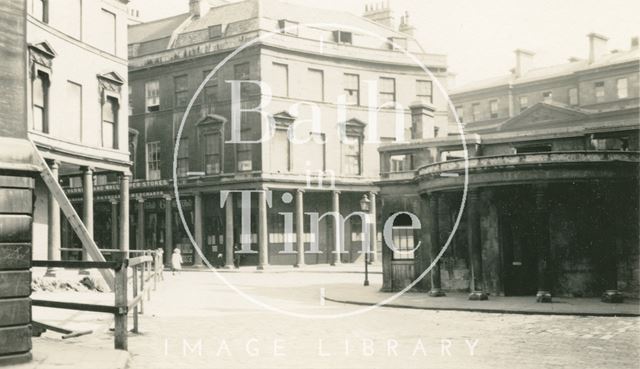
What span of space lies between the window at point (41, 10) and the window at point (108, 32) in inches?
126

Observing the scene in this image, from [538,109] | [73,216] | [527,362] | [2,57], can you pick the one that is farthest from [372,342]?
[538,109]

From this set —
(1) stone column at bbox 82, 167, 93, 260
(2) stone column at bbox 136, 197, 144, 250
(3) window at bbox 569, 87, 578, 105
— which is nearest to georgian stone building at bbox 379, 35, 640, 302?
(1) stone column at bbox 82, 167, 93, 260

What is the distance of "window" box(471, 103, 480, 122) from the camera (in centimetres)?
6175

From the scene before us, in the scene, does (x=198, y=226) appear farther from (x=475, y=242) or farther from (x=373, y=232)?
(x=475, y=242)

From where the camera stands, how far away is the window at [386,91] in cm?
4266

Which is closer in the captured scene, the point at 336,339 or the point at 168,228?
the point at 336,339

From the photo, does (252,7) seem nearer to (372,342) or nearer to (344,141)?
(344,141)

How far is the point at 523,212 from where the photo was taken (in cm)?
2044

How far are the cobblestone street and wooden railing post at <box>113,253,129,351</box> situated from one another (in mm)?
429

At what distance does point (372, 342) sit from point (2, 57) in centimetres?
727

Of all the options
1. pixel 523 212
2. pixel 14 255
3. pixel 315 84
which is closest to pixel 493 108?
pixel 315 84

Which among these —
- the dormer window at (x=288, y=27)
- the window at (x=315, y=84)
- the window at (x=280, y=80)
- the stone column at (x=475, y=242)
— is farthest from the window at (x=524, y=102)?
the stone column at (x=475, y=242)

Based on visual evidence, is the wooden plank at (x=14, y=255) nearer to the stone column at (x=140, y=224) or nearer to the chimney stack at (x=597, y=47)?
the stone column at (x=140, y=224)

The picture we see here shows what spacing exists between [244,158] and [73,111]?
15786mm
